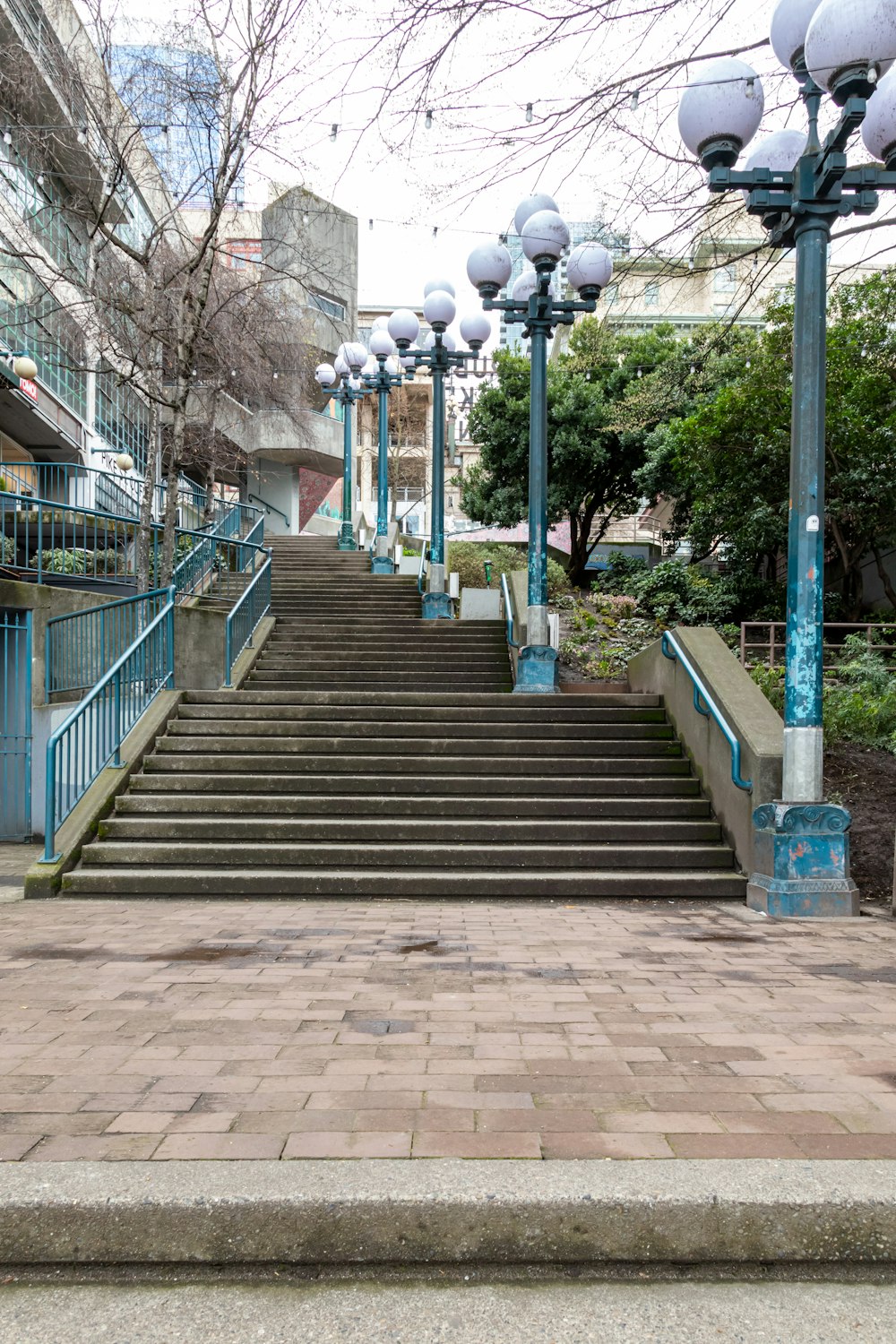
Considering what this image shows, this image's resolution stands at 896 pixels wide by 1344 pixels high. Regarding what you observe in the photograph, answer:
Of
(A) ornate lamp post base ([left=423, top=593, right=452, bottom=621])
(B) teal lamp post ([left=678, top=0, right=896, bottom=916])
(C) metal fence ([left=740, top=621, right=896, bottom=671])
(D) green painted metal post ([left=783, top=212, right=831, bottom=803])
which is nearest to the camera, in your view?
(B) teal lamp post ([left=678, top=0, right=896, bottom=916])

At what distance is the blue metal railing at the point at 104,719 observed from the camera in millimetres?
6726

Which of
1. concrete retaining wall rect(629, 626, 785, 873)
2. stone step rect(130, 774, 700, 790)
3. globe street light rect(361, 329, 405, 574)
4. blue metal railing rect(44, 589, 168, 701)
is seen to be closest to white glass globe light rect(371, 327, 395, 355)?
globe street light rect(361, 329, 405, 574)

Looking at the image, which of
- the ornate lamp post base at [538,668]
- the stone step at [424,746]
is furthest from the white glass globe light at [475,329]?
the stone step at [424,746]

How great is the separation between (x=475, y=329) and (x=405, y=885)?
874 cm

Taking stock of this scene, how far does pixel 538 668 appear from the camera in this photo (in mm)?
10344

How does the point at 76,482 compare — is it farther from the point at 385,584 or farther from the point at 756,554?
the point at 756,554

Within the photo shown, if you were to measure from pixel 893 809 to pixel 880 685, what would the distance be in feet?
12.8

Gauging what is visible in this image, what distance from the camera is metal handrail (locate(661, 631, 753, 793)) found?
663 centimetres

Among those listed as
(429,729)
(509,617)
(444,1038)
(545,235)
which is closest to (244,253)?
(509,617)

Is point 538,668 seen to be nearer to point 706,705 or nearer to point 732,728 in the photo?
point 706,705

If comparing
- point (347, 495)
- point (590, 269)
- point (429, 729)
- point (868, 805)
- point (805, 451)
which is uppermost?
point (590, 269)

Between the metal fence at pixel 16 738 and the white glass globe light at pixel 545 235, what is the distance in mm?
6779

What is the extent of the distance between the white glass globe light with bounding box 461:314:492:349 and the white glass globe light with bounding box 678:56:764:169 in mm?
7078

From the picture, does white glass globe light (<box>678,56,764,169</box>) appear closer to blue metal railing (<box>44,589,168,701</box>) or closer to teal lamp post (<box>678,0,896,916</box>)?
teal lamp post (<box>678,0,896,916</box>)
